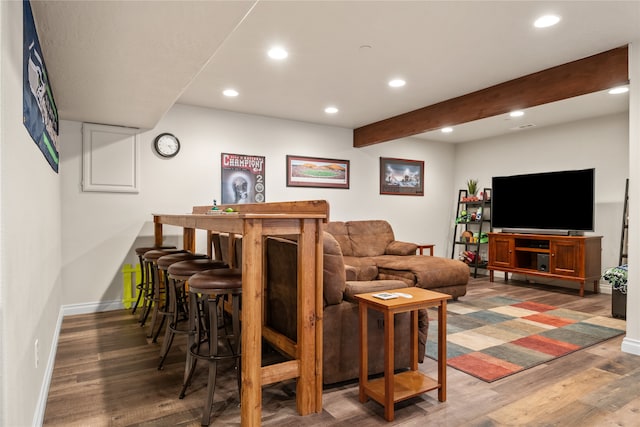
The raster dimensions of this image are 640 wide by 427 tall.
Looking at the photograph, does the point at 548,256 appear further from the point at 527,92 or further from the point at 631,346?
the point at 527,92

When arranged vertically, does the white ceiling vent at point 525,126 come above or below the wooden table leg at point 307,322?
above

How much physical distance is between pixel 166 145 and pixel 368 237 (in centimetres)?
305

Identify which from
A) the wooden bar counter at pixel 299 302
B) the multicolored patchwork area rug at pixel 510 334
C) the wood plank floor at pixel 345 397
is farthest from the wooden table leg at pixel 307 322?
the multicolored patchwork area rug at pixel 510 334

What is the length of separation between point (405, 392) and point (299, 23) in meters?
2.50

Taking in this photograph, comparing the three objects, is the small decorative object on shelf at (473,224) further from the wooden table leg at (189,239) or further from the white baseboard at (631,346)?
the wooden table leg at (189,239)

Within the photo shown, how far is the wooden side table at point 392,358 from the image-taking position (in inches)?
80.4

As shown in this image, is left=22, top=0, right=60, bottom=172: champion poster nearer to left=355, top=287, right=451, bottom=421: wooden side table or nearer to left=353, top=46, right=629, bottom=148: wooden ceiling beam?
left=355, top=287, right=451, bottom=421: wooden side table

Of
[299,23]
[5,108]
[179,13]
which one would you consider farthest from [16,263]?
[299,23]

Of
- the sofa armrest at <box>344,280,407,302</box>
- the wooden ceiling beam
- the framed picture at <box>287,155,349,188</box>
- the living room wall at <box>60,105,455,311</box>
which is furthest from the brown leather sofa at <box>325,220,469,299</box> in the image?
the wooden ceiling beam

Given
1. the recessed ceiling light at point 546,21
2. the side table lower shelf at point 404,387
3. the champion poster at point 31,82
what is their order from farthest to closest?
the recessed ceiling light at point 546,21
the side table lower shelf at point 404,387
the champion poster at point 31,82

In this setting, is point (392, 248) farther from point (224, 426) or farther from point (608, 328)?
point (224, 426)

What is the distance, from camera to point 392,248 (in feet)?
18.6

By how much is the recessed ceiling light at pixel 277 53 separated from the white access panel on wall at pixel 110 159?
2.16 metres

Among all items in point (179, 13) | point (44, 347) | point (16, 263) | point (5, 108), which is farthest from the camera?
point (44, 347)
